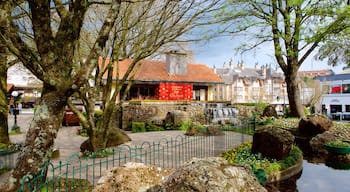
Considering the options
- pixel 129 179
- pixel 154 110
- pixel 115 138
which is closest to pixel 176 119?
pixel 154 110

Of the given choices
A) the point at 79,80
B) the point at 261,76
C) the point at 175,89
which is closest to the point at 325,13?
the point at 79,80

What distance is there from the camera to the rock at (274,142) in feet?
24.6

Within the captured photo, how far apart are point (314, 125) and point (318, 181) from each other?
5.59m

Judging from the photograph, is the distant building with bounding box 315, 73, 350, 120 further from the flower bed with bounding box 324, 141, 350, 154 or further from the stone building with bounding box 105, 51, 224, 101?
the flower bed with bounding box 324, 141, 350, 154

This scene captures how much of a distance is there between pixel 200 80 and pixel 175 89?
3.08 metres

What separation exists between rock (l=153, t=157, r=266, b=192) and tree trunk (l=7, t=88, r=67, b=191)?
7.45 ft

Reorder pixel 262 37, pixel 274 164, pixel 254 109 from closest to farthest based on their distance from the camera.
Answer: pixel 274 164 < pixel 262 37 < pixel 254 109

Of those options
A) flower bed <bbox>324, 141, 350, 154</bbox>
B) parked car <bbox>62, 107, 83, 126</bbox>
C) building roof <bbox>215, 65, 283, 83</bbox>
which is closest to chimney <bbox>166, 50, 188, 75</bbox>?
parked car <bbox>62, 107, 83, 126</bbox>

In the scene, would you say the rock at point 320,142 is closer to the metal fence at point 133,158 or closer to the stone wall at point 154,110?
the metal fence at point 133,158

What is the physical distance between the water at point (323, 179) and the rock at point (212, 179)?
4.54 metres

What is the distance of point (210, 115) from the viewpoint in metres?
19.9

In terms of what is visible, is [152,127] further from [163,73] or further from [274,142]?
[274,142]

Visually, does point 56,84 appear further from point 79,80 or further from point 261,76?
point 261,76

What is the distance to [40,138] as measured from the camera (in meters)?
3.71
